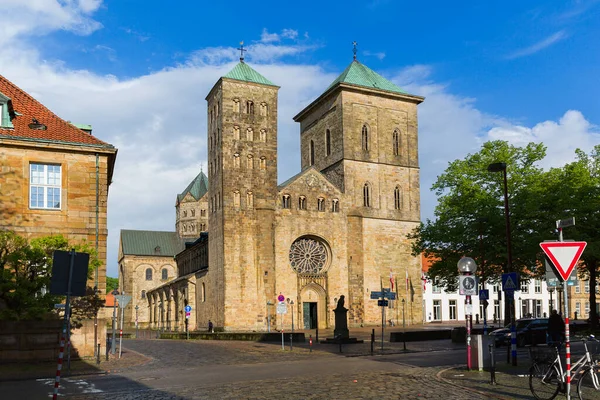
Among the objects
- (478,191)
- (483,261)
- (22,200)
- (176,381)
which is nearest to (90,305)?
(22,200)

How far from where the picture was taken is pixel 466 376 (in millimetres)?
15891

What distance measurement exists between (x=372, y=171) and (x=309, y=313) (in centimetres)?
1480

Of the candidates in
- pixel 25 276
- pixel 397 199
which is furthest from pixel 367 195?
pixel 25 276

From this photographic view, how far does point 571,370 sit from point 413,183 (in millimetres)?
53380

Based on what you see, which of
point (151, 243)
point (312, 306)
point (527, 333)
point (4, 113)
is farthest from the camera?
point (151, 243)

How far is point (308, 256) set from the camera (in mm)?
59219

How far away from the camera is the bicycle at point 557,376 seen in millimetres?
11328

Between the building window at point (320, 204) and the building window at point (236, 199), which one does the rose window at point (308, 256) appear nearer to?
the building window at point (320, 204)

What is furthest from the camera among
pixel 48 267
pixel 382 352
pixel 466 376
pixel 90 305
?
pixel 382 352

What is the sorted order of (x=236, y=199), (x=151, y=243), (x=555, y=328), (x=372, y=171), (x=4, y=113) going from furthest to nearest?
(x=151, y=243) < (x=372, y=171) < (x=236, y=199) < (x=4, y=113) < (x=555, y=328)

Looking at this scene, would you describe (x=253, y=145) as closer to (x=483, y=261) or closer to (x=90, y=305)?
(x=483, y=261)

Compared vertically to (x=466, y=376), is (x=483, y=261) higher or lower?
higher

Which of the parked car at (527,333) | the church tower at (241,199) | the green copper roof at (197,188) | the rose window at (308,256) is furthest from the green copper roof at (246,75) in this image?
the green copper roof at (197,188)

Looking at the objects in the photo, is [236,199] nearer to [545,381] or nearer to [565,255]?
[545,381]
